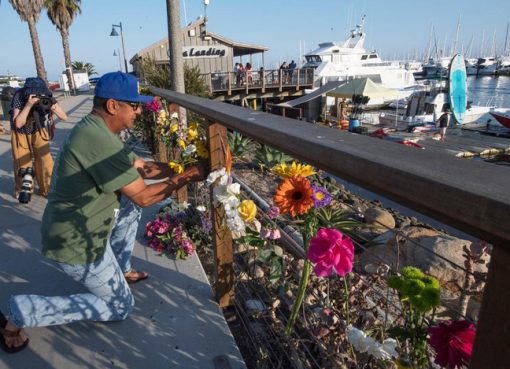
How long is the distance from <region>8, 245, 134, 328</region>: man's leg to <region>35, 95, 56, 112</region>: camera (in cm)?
272

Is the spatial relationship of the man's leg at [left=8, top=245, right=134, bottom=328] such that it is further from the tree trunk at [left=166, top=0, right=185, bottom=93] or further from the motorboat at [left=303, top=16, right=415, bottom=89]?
the motorboat at [left=303, top=16, right=415, bottom=89]

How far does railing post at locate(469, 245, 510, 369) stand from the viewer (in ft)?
1.90

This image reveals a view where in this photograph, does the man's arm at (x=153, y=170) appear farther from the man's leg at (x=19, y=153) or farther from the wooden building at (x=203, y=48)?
the wooden building at (x=203, y=48)

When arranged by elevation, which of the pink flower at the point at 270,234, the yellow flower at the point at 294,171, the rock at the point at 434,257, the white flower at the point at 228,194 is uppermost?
the yellow flower at the point at 294,171

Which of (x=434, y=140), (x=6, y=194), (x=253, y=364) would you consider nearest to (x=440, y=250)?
(x=253, y=364)

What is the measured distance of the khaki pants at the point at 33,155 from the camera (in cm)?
448

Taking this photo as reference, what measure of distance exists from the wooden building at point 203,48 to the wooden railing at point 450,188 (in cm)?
2717

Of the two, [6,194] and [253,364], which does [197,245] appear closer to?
[253,364]

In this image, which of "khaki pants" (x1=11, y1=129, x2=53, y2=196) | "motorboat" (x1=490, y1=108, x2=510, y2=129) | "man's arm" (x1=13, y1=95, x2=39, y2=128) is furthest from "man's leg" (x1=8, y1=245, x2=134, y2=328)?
"motorboat" (x1=490, y1=108, x2=510, y2=129)

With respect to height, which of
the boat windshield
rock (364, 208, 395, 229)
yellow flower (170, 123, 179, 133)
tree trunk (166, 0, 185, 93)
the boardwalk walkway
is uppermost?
the boat windshield

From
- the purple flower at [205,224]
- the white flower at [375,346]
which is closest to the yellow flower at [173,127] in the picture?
the purple flower at [205,224]

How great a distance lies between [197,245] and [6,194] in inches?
118

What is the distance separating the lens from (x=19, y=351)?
207 cm

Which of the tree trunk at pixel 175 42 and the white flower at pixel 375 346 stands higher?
the tree trunk at pixel 175 42
